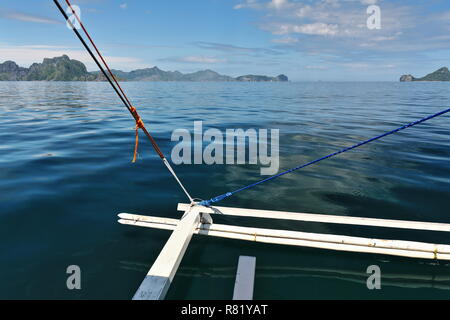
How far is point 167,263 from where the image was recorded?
4027mm

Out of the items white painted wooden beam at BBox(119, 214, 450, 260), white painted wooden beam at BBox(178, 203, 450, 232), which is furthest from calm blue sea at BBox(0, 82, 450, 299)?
white painted wooden beam at BBox(178, 203, 450, 232)

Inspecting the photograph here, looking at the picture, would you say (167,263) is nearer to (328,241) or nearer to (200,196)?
(328,241)

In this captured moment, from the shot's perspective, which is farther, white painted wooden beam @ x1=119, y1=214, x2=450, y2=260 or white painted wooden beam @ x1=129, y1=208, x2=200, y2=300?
white painted wooden beam @ x1=119, y1=214, x2=450, y2=260

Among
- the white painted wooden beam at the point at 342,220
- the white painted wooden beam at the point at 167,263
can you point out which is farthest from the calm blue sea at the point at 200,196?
the white painted wooden beam at the point at 342,220

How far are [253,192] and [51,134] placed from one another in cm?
1271

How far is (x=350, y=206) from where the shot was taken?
679 cm

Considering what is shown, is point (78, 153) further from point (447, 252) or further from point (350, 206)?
point (447, 252)

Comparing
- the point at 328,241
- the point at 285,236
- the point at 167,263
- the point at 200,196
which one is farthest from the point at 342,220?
the point at 200,196

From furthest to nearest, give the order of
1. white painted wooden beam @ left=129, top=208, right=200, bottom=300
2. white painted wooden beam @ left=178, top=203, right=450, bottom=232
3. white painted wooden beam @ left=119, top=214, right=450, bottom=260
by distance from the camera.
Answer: white painted wooden beam @ left=178, top=203, right=450, bottom=232 < white painted wooden beam @ left=119, top=214, right=450, bottom=260 < white painted wooden beam @ left=129, top=208, right=200, bottom=300

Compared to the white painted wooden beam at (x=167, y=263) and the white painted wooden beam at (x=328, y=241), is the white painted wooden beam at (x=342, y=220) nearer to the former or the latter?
the white painted wooden beam at (x=328, y=241)

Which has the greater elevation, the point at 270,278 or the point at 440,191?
the point at 440,191

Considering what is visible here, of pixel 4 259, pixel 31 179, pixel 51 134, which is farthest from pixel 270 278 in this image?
pixel 51 134

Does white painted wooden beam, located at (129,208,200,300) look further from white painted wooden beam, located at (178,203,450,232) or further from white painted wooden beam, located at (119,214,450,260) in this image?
white painted wooden beam, located at (178,203,450,232)

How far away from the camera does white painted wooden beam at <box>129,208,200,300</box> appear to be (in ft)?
11.4
